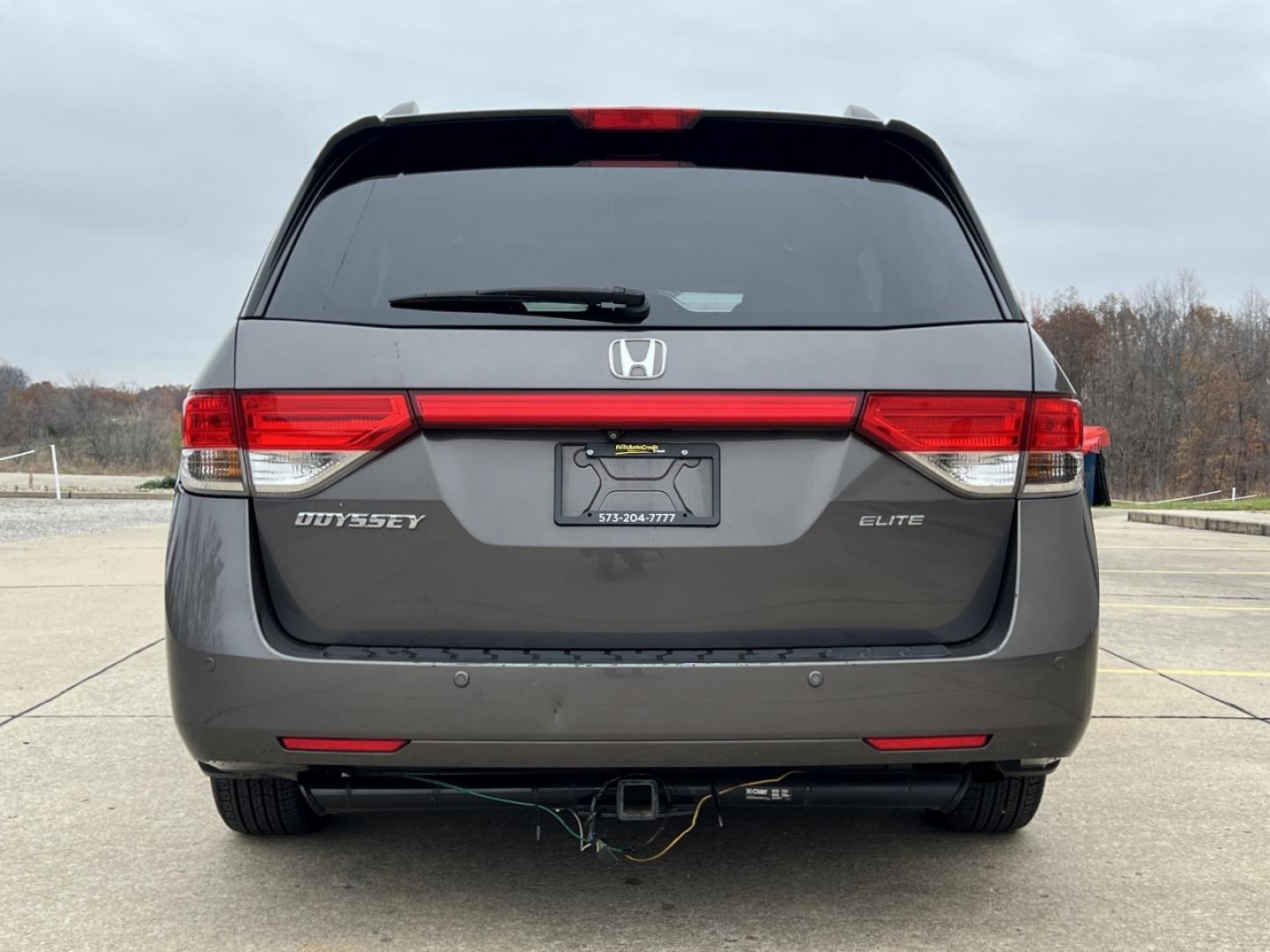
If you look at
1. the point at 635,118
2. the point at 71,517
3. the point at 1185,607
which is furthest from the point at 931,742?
the point at 71,517

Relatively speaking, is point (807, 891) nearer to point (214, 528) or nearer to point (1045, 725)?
point (1045, 725)

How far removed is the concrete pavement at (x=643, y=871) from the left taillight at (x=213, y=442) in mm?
1066

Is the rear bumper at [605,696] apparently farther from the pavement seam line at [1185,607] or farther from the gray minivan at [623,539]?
the pavement seam line at [1185,607]

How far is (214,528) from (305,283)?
548mm

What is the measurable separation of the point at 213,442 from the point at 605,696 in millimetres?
942

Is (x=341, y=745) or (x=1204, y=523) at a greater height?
(x=341, y=745)

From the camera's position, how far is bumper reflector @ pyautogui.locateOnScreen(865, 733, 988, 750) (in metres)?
2.21

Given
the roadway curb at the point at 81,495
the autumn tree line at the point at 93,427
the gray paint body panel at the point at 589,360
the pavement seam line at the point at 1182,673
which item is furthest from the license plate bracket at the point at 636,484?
the autumn tree line at the point at 93,427

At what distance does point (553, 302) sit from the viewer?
2.27 meters

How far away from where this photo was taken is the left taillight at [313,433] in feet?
7.18

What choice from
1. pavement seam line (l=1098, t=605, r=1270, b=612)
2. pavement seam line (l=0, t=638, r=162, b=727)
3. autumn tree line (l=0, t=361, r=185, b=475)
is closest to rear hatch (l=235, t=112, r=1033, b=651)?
pavement seam line (l=0, t=638, r=162, b=727)

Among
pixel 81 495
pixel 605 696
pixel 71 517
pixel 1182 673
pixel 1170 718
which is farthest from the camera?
pixel 81 495

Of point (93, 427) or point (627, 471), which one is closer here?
point (627, 471)

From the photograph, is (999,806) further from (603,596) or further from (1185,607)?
(1185,607)
